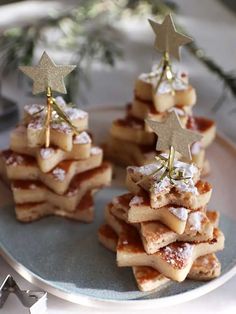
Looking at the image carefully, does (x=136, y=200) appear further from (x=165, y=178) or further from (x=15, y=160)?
(x=15, y=160)

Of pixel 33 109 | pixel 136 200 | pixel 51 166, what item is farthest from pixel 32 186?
pixel 136 200

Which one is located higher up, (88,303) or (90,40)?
(90,40)

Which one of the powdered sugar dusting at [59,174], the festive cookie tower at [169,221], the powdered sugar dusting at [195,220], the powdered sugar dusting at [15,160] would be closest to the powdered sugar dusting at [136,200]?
the festive cookie tower at [169,221]

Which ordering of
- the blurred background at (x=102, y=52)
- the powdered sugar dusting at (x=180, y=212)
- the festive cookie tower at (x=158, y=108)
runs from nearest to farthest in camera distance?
1. the powdered sugar dusting at (x=180, y=212)
2. the festive cookie tower at (x=158, y=108)
3. the blurred background at (x=102, y=52)

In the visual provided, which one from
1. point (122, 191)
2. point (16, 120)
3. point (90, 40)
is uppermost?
point (90, 40)

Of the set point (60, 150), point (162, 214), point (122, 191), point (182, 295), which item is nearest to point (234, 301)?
point (182, 295)

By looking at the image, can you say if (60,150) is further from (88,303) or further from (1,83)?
(1,83)

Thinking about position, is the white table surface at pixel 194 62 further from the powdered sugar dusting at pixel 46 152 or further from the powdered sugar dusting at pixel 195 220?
the powdered sugar dusting at pixel 195 220
